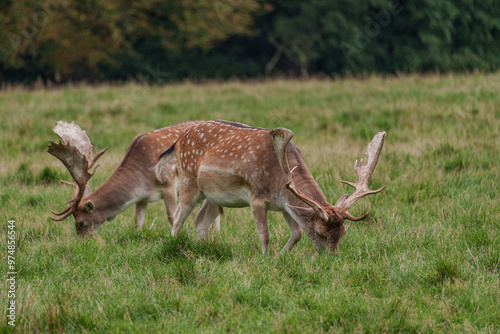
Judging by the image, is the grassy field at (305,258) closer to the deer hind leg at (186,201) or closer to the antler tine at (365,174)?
the deer hind leg at (186,201)

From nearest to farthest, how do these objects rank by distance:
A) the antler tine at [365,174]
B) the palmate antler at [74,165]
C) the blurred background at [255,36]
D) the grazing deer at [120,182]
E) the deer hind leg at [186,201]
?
the antler tine at [365,174], the deer hind leg at [186,201], the palmate antler at [74,165], the grazing deer at [120,182], the blurred background at [255,36]

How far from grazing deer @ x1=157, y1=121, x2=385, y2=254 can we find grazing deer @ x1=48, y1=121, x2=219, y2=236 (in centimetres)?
91

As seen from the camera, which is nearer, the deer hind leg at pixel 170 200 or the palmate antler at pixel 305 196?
the palmate antler at pixel 305 196

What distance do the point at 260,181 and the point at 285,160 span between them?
35cm

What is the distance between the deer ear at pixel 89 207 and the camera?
6.32 m

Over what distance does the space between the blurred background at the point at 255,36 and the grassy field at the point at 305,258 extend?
12.3 m

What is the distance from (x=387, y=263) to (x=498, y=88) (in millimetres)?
9236

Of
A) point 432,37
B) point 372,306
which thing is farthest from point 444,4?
point 372,306

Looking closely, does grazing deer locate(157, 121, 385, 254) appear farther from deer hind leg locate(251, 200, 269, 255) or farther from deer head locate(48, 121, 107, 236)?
deer head locate(48, 121, 107, 236)

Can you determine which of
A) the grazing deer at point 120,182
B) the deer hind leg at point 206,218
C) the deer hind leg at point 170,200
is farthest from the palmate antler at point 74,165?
the deer hind leg at point 206,218

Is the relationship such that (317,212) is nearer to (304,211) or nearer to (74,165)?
(304,211)

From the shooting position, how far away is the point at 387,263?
4648 millimetres

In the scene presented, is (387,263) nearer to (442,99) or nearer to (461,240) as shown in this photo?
(461,240)

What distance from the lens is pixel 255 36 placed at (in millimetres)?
29109
